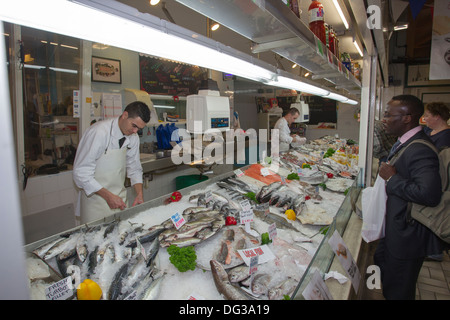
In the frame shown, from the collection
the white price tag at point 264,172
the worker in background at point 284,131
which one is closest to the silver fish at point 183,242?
the white price tag at point 264,172

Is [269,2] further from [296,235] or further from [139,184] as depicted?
[139,184]

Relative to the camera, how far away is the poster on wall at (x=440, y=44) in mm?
4820

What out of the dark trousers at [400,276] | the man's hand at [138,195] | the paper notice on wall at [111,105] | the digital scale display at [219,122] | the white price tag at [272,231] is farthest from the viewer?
the paper notice on wall at [111,105]

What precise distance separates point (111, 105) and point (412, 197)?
4996 mm

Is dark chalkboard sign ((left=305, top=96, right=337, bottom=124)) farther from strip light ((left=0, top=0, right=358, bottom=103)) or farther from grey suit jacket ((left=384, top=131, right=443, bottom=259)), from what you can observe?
strip light ((left=0, top=0, right=358, bottom=103))

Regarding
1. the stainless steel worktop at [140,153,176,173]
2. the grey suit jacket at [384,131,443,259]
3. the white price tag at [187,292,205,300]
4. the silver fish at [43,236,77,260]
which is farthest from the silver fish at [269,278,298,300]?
the stainless steel worktop at [140,153,176,173]

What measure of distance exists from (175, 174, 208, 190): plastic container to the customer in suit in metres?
3.62

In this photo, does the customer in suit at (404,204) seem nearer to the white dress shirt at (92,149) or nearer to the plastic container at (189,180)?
the white dress shirt at (92,149)

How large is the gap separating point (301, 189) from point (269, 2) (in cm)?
240

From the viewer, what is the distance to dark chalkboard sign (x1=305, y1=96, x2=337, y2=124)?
12.4 metres

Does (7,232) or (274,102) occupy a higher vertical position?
(274,102)

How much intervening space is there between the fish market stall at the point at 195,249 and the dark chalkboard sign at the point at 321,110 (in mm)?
10403
